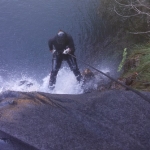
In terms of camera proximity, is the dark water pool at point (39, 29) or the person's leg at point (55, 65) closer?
the person's leg at point (55, 65)

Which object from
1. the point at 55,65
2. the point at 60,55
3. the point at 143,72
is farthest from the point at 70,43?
the point at 143,72

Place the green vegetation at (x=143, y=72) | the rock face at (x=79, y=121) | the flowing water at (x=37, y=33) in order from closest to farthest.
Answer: the rock face at (x=79, y=121) < the green vegetation at (x=143, y=72) < the flowing water at (x=37, y=33)

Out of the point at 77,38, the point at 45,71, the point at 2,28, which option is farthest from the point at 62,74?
the point at 2,28

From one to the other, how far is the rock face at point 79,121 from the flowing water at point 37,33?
4186 mm

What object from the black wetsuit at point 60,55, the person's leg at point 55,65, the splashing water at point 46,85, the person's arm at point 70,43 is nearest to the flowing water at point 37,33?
the splashing water at point 46,85

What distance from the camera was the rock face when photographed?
2.04 meters

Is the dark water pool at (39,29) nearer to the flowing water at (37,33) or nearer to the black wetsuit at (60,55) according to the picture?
the flowing water at (37,33)

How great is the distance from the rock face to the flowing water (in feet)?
13.7

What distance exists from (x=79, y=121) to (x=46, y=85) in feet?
13.4

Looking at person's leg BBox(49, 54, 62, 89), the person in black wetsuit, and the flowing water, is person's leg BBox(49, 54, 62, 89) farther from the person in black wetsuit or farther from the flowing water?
the flowing water

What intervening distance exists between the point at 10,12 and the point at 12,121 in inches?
354

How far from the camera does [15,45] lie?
9492 mm

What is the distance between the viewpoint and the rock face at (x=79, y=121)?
6.68 feet

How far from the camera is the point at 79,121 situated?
2.27m
